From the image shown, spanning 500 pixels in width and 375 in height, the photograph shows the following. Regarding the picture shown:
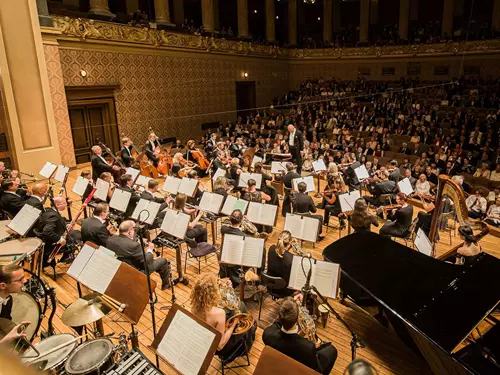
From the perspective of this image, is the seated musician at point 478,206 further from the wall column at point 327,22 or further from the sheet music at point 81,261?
the wall column at point 327,22

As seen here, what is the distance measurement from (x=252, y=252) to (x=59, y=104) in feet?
32.6

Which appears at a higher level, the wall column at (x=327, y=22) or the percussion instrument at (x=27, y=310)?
the wall column at (x=327, y=22)

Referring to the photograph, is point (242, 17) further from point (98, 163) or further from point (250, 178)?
point (250, 178)

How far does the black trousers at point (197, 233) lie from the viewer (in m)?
5.93

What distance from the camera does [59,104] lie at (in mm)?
11484

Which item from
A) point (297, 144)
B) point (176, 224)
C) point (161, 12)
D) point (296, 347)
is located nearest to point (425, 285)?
point (296, 347)

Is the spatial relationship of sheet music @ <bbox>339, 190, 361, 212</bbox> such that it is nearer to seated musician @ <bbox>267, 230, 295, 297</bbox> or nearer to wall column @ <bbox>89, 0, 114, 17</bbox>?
seated musician @ <bbox>267, 230, 295, 297</bbox>

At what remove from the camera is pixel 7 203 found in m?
6.28

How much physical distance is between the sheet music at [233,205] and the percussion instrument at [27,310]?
137 inches

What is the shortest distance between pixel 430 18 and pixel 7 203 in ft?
87.6

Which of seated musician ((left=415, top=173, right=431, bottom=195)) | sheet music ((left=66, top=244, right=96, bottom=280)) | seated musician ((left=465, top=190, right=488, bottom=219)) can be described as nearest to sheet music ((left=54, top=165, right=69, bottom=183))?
sheet music ((left=66, top=244, right=96, bottom=280))

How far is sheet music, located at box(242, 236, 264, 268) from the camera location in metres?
4.51

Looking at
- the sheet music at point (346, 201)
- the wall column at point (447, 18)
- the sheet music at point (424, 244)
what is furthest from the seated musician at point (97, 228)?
the wall column at point (447, 18)

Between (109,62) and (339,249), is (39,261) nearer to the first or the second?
(339,249)
